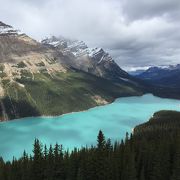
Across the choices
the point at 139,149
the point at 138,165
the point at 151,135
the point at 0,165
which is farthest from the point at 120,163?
the point at 151,135

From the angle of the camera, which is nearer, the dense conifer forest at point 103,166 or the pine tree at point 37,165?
the dense conifer forest at point 103,166

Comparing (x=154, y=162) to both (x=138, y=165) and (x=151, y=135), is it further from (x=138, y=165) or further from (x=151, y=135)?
(x=151, y=135)

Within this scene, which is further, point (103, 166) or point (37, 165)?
point (37, 165)

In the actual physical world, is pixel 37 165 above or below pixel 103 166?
below

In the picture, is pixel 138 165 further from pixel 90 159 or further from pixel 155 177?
pixel 90 159

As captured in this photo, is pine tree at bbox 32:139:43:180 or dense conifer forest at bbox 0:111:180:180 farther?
pine tree at bbox 32:139:43:180

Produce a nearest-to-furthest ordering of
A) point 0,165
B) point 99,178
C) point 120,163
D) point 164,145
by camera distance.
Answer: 1. point 99,178
2. point 120,163
3. point 164,145
4. point 0,165

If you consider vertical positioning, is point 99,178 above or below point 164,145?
below

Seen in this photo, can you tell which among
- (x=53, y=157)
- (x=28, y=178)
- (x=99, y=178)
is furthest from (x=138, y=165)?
(x=28, y=178)

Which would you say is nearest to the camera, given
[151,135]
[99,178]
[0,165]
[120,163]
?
[99,178]

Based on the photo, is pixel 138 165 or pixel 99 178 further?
pixel 138 165
